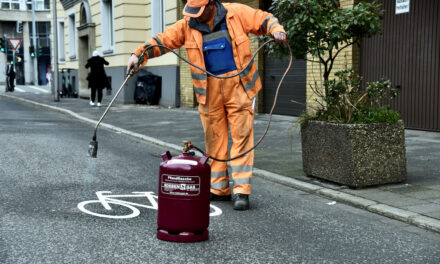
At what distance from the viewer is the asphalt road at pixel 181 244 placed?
377cm

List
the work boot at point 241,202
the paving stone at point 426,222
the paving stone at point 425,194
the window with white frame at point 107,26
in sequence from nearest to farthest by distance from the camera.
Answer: the paving stone at point 426,222 < the work boot at point 241,202 < the paving stone at point 425,194 < the window with white frame at point 107,26

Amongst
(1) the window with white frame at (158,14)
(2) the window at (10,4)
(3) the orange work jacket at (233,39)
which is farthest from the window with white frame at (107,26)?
(2) the window at (10,4)

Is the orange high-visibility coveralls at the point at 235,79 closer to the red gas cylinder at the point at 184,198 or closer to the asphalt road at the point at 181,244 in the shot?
the asphalt road at the point at 181,244

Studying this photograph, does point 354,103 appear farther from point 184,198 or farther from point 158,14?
point 158,14

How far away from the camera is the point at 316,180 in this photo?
20.7ft

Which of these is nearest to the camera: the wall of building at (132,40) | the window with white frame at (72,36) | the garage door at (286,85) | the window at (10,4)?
the garage door at (286,85)

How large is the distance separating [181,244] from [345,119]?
8.77 feet

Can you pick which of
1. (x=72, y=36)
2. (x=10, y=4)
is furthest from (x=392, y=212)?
(x=10, y=4)

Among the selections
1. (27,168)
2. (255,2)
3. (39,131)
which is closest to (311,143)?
(27,168)

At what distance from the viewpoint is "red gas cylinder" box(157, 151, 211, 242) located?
3.98 m

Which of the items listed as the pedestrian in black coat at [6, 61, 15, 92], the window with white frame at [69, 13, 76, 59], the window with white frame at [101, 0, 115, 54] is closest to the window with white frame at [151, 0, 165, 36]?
the window with white frame at [101, 0, 115, 54]

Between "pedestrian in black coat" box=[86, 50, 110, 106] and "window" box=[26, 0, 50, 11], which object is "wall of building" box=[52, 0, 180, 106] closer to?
"pedestrian in black coat" box=[86, 50, 110, 106]

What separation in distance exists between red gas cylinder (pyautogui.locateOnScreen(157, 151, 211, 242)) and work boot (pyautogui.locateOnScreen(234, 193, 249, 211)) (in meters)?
0.98

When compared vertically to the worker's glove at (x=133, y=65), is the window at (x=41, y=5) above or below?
above
